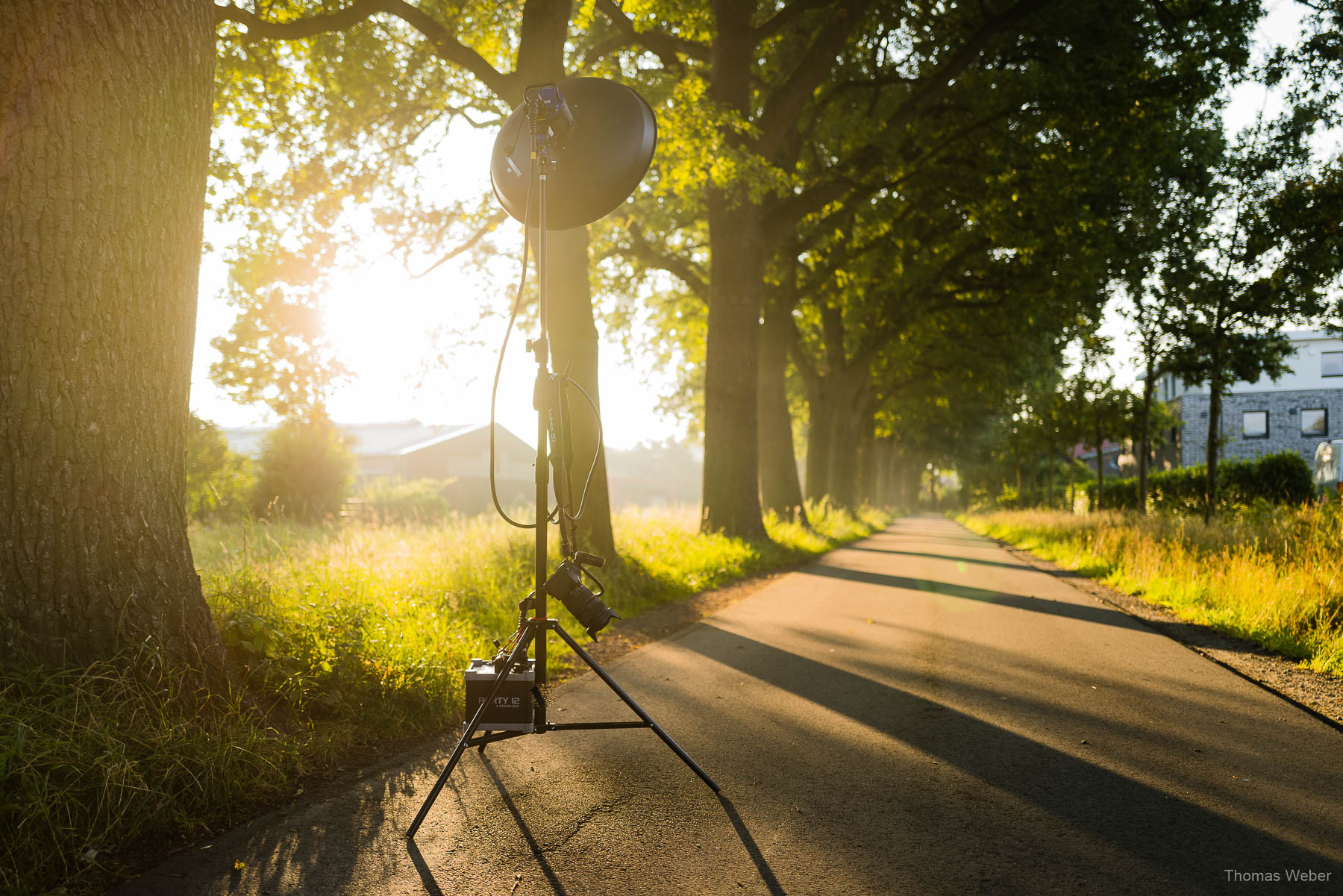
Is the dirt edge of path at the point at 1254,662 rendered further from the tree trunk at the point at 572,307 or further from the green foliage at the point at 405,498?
the green foliage at the point at 405,498

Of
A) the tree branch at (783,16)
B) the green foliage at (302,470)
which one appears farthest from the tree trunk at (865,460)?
the tree branch at (783,16)

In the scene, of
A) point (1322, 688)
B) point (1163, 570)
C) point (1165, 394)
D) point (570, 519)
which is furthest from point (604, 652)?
point (1165, 394)

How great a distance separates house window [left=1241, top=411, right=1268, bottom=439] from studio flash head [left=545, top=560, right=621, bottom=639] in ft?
172

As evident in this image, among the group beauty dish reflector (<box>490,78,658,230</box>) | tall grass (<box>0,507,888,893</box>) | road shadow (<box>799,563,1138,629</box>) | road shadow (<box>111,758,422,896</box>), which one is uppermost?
Answer: beauty dish reflector (<box>490,78,658,230</box>)

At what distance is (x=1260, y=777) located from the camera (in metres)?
3.33

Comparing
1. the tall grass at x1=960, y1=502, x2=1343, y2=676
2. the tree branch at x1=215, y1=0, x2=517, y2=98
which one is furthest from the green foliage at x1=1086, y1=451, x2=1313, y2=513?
the tree branch at x1=215, y1=0, x2=517, y2=98

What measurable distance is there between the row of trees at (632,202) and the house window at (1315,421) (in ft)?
103

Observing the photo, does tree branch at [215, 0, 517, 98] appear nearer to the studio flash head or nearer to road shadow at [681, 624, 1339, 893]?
the studio flash head

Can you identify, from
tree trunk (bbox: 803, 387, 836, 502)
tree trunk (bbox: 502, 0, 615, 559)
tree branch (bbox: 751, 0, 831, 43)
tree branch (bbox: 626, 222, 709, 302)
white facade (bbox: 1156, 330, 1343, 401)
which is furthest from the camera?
white facade (bbox: 1156, 330, 1343, 401)

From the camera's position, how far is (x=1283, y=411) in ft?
143

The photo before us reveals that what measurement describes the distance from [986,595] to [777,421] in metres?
10.4

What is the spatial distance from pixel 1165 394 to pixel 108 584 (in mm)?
53502

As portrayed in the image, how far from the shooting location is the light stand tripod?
10.5 feet

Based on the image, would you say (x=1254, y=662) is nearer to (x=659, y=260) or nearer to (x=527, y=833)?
(x=527, y=833)
